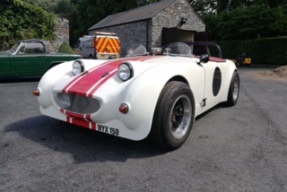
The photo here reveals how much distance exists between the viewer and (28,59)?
816cm

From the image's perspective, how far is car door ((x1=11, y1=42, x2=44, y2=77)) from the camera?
317 inches

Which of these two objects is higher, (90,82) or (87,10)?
(87,10)

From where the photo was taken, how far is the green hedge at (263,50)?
16062 mm

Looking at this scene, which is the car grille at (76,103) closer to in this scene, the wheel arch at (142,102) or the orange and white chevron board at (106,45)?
the wheel arch at (142,102)

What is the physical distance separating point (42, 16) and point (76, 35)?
92.7ft

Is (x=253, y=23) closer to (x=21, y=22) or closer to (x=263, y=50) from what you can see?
(x=263, y=50)

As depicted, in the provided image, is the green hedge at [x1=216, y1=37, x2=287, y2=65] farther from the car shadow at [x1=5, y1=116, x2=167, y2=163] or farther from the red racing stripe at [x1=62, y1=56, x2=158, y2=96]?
the car shadow at [x1=5, y1=116, x2=167, y2=163]

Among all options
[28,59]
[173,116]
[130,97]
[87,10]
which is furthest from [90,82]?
[87,10]

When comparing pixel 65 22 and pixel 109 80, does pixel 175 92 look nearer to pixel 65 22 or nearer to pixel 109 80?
pixel 109 80

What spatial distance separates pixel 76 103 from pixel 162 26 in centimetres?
1791

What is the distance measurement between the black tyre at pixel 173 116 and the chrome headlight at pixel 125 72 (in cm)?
40

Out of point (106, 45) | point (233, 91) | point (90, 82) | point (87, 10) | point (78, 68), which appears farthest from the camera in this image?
point (87, 10)

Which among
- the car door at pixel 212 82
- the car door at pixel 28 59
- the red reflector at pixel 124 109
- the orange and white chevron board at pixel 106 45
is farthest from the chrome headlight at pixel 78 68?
the orange and white chevron board at pixel 106 45

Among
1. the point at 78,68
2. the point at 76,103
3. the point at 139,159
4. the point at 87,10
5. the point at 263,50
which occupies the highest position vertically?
the point at 87,10
